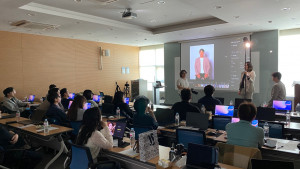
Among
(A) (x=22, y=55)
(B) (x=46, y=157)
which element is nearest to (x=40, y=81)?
(A) (x=22, y=55)

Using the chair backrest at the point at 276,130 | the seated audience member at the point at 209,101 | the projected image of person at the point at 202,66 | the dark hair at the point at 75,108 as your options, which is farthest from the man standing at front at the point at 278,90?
the dark hair at the point at 75,108

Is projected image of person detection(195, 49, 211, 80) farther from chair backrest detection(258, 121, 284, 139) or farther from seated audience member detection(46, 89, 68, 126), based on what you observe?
seated audience member detection(46, 89, 68, 126)

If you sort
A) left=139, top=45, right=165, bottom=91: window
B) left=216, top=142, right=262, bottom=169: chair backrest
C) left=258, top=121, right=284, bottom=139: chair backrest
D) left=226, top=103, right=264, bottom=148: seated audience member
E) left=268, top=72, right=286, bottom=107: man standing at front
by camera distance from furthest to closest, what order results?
left=139, top=45, right=165, bottom=91: window < left=268, top=72, right=286, bottom=107: man standing at front < left=258, top=121, right=284, bottom=139: chair backrest < left=226, top=103, right=264, bottom=148: seated audience member < left=216, top=142, right=262, bottom=169: chair backrest

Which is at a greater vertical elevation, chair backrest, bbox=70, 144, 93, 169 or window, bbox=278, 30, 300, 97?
window, bbox=278, 30, 300, 97

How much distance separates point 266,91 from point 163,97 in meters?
5.57

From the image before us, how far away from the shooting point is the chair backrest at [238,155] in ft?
7.38

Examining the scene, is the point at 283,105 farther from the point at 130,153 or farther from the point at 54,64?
the point at 54,64

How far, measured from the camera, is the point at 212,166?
2.12 meters

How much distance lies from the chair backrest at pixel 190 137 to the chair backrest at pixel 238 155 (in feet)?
1.42

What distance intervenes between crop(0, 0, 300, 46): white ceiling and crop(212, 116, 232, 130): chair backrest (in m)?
2.58

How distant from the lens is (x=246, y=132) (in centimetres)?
266

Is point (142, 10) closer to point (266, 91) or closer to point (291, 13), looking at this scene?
point (291, 13)

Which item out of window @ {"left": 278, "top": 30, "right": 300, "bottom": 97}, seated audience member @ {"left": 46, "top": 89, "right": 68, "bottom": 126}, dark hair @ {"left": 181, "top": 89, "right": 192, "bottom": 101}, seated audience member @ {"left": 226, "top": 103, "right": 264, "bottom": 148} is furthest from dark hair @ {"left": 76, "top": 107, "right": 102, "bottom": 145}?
window @ {"left": 278, "top": 30, "right": 300, "bottom": 97}

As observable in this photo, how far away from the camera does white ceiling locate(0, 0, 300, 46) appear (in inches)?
208
